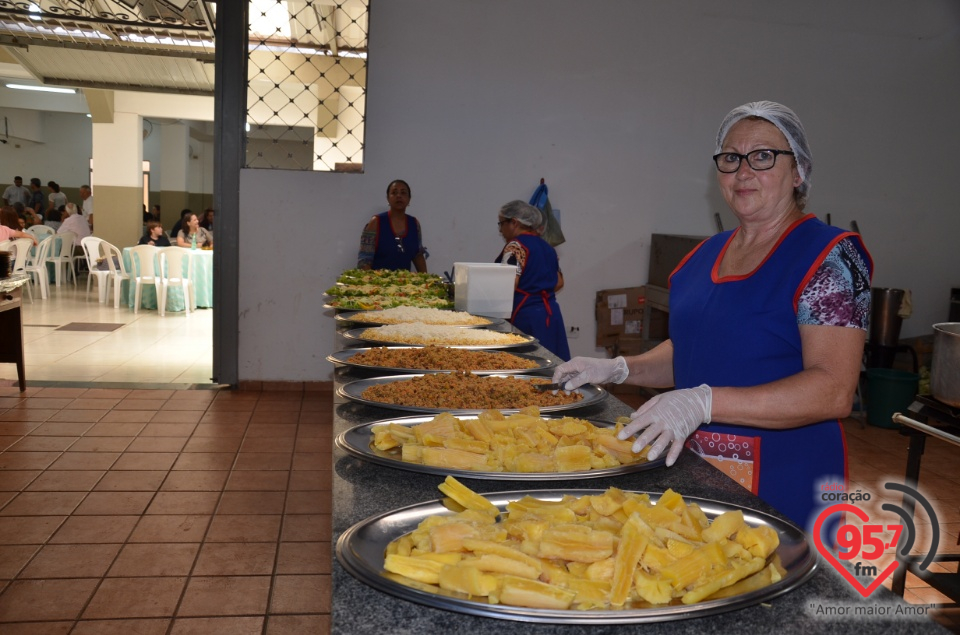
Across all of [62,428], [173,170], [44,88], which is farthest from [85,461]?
[173,170]

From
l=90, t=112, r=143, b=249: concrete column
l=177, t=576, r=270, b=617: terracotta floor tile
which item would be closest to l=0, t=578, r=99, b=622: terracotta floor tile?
l=177, t=576, r=270, b=617: terracotta floor tile

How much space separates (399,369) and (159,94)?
41.1 feet

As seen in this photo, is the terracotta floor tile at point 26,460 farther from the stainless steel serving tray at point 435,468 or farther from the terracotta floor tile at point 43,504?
the stainless steel serving tray at point 435,468

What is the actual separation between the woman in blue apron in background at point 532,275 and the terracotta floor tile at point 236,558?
79.2 inches

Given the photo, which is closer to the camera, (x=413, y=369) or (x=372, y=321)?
(x=413, y=369)

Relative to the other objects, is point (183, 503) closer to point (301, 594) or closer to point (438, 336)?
point (301, 594)

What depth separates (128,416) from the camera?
4922 mm

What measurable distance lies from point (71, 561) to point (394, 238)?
321cm

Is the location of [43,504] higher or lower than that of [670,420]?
lower

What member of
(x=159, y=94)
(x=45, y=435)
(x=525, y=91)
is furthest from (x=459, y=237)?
(x=159, y=94)

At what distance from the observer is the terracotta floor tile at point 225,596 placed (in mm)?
2623

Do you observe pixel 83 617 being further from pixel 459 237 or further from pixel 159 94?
pixel 159 94

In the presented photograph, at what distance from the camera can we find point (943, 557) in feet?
8.32

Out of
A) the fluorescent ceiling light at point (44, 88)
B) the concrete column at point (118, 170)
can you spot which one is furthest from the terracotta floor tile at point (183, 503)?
the fluorescent ceiling light at point (44, 88)
